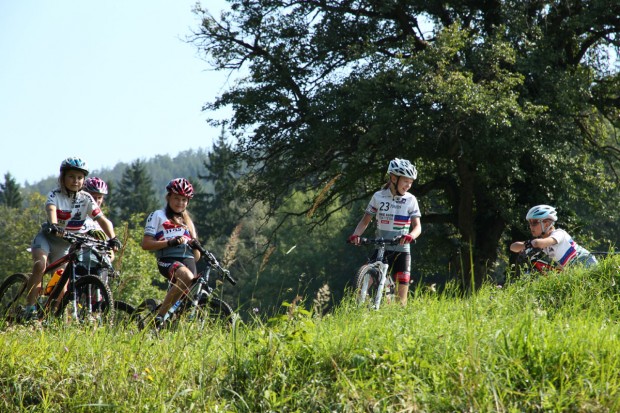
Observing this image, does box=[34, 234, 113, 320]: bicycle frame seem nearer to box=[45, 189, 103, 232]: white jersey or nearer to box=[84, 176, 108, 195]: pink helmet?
box=[45, 189, 103, 232]: white jersey

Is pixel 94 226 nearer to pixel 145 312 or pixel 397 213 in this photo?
pixel 145 312

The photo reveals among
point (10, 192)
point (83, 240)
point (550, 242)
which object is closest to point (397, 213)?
point (550, 242)

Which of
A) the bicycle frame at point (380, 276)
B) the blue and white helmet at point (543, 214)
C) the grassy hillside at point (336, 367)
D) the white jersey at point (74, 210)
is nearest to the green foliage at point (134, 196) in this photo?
the white jersey at point (74, 210)

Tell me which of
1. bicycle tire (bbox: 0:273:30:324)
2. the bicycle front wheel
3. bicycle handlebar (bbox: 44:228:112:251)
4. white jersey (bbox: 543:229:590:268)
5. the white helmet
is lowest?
bicycle tire (bbox: 0:273:30:324)

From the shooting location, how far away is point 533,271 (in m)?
7.42

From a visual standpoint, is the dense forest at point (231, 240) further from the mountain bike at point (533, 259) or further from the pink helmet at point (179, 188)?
the mountain bike at point (533, 259)

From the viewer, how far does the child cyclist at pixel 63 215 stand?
7.91 m

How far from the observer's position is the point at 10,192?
8394 cm

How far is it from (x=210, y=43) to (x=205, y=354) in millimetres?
18573

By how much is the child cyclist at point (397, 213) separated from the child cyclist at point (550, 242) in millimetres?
1111

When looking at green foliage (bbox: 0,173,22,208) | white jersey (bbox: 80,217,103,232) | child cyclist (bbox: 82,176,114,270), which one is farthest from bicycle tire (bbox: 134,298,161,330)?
green foliage (bbox: 0,173,22,208)

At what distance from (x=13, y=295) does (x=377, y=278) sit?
388 centimetres

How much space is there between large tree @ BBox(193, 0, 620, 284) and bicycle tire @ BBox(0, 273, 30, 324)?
36.3 ft

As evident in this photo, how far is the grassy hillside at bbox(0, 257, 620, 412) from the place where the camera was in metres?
3.89
